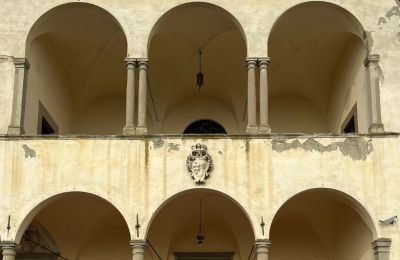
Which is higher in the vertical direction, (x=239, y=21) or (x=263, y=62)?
(x=239, y=21)

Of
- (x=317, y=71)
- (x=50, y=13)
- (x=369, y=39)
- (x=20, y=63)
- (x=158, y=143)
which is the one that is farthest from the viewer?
(x=317, y=71)

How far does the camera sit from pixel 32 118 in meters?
18.3

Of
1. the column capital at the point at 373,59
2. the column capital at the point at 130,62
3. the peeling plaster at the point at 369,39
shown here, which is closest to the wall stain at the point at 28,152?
the column capital at the point at 130,62

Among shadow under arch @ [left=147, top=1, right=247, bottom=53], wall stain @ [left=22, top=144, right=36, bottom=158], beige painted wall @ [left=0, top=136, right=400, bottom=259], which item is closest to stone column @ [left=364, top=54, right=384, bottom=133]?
beige painted wall @ [left=0, top=136, right=400, bottom=259]

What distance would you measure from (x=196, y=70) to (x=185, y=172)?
17.1 feet

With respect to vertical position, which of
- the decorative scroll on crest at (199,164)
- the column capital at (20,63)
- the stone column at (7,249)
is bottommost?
the stone column at (7,249)

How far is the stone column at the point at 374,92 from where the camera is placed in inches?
669

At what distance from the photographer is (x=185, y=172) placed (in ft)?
54.8

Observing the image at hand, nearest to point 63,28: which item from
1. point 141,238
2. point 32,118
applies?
point 32,118

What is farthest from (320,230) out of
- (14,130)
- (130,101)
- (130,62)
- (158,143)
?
(14,130)

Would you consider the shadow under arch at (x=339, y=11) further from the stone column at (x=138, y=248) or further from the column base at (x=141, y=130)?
the stone column at (x=138, y=248)

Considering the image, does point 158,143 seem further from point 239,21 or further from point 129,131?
point 239,21

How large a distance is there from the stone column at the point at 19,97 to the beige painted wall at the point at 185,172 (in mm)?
358

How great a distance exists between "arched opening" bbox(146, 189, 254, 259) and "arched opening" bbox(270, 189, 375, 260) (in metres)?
0.93
